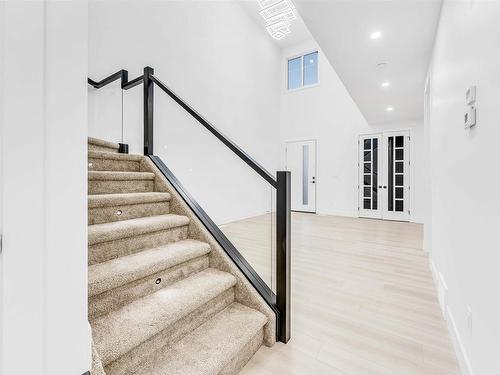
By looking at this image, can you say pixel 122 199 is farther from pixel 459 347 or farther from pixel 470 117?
pixel 459 347

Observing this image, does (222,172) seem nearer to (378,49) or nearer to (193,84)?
(193,84)

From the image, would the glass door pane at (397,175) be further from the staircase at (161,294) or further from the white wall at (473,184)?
the staircase at (161,294)

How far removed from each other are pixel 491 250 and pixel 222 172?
14.6ft

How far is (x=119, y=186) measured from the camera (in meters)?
2.23

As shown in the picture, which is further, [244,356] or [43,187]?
[244,356]

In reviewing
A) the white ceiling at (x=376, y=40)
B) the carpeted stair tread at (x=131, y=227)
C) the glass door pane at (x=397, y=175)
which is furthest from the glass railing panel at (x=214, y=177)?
the glass door pane at (x=397, y=175)

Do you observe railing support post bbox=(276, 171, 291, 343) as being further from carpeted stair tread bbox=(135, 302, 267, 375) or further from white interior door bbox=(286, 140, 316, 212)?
white interior door bbox=(286, 140, 316, 212)

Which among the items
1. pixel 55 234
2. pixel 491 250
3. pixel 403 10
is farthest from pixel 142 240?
pixel 403 10

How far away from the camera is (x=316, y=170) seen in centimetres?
773

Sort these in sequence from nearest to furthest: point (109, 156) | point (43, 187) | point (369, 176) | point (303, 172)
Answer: point (43, 187) < point (109, 156) < point (369, 176) < point (303, 172)

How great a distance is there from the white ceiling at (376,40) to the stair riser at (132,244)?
236cm

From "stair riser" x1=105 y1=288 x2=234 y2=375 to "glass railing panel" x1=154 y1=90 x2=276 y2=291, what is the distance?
369 millimetres

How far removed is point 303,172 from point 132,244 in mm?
6700

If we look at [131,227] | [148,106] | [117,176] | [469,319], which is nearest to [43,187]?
[131,227]
